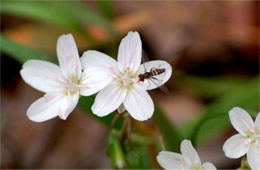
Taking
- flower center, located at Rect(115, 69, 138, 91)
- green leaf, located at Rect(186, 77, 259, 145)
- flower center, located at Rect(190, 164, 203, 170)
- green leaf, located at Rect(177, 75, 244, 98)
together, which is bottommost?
green leaf, located at Rect(177, 75, 244, 98)

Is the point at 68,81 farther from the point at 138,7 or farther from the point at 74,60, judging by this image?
the point at 138,7

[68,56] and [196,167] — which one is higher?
[68,56]

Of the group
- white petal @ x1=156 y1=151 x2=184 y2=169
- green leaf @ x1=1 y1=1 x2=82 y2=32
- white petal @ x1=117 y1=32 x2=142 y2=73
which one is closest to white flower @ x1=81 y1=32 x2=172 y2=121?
white petal @ x1=117 y1=32 x2=142 y2=73

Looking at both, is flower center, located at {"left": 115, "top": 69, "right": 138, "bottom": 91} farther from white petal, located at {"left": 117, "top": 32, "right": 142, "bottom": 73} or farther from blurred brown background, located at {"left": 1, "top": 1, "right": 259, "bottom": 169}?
blurred brown background, located at {"left": 1, "top": 1, "right": 259, "bottom": 169}

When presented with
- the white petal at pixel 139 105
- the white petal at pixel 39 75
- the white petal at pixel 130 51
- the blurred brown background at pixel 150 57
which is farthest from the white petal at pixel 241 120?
the blurred brown background at pixel 150 57

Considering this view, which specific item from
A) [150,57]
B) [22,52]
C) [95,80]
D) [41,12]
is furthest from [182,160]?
[150,57]

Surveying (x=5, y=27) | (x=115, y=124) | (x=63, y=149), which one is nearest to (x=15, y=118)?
(x=63, y=149)

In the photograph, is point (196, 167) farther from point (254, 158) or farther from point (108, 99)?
point (108, 99)

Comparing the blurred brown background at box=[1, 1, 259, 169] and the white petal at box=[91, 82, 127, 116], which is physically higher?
the white petal at box=[91, 82, 127, 116]
